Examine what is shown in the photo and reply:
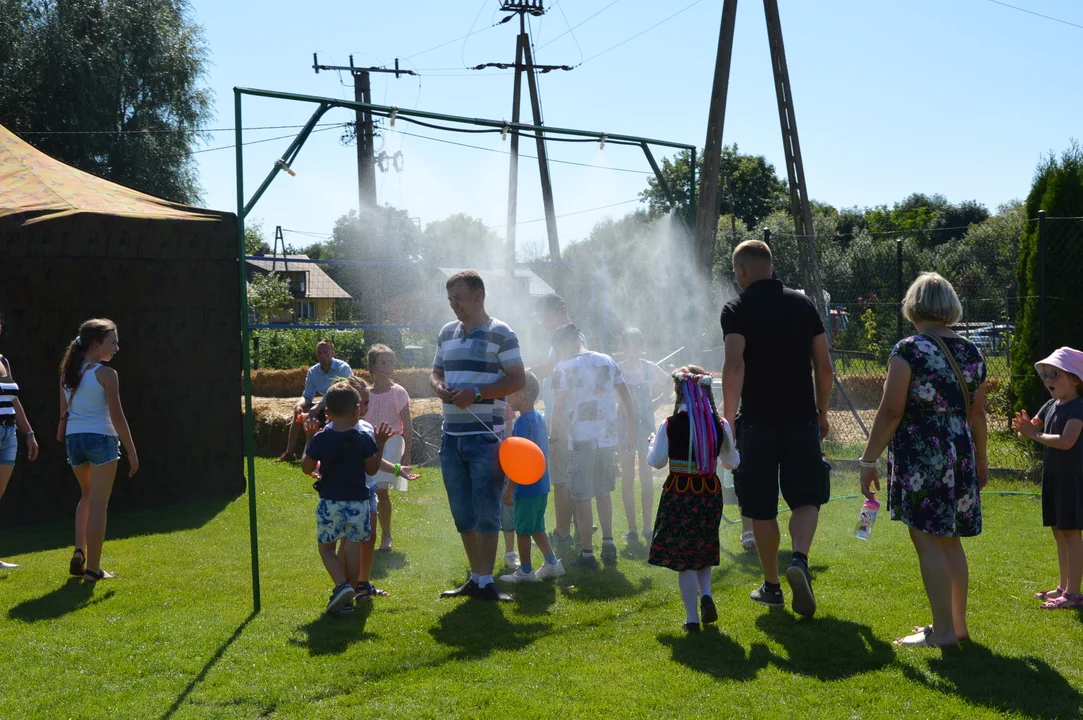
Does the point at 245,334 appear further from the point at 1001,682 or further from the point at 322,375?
the point at 1001,682

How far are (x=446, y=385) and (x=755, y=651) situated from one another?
7.54ft

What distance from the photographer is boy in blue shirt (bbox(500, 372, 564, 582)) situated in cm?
614

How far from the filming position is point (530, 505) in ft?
20.1

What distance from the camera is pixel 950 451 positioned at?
14.4ft

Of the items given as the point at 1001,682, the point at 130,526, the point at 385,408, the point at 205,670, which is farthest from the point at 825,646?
the point at 130,526

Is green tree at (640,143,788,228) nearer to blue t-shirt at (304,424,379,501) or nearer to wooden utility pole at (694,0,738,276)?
wooden utility pole at (694,0,738,276)

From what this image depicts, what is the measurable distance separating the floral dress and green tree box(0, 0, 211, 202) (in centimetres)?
2298

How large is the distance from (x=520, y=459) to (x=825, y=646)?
1.90m

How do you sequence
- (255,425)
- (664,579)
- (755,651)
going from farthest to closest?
(255,425) → (664,579) → (755,651)

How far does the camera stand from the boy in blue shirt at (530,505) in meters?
6.14

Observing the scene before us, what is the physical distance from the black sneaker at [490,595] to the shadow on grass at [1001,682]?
7.71 feet

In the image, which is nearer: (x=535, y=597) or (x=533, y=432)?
(x=535, y=597)

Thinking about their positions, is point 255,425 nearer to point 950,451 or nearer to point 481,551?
point 481,551

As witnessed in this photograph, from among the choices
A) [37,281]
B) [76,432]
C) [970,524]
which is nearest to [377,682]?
[970,524]
